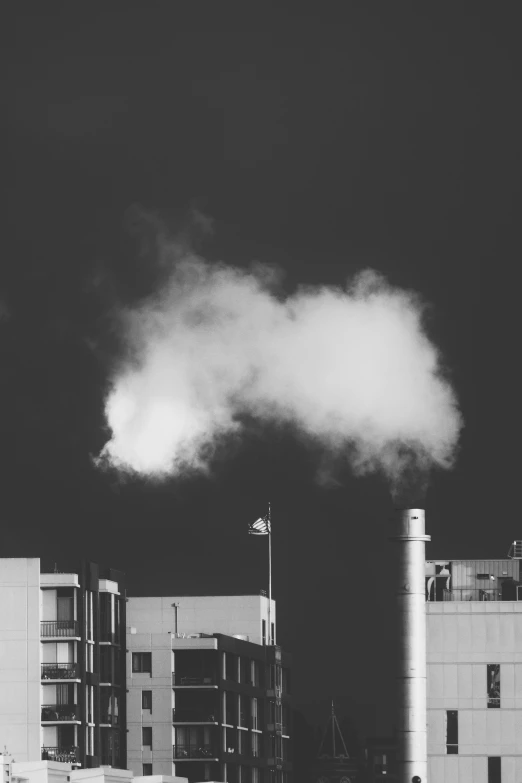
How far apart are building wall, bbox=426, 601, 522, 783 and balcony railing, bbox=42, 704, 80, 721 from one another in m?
35.9

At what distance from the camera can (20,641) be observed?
172375 mm

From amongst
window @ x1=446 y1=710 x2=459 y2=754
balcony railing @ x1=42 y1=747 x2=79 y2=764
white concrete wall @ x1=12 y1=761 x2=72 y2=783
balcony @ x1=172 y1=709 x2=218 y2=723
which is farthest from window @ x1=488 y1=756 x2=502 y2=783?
balcony @ x1=172 y1=709 x2=218 y2=723

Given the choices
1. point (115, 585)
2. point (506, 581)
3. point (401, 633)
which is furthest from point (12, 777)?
point (115, 585)

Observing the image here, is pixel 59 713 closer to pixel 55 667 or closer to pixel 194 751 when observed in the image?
pixel 55 667

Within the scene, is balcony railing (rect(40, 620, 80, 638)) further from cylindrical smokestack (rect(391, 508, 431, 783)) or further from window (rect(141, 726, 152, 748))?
cylindrical smokestack (rect(391, 508, 431, 783))

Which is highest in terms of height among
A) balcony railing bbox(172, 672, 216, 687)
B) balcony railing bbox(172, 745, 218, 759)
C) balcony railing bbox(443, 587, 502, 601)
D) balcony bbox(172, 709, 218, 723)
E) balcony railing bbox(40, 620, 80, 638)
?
balcony railing bbox(443, 587, 502, 601)

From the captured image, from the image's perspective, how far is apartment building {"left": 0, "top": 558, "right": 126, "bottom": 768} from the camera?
170875 millimetres

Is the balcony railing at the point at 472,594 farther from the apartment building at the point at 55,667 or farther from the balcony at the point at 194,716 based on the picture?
the balcony at the point at 194,716

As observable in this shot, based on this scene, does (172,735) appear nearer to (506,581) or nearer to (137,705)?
(137,705)

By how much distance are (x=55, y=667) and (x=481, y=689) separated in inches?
1675

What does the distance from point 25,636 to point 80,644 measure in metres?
6.73

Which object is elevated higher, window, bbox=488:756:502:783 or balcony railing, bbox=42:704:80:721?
balcony railing, bbox=42:704:80:721

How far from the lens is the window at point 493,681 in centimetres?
14938

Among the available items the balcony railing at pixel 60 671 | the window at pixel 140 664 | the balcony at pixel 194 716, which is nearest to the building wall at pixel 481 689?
the balcony railing at pixel 60 671
